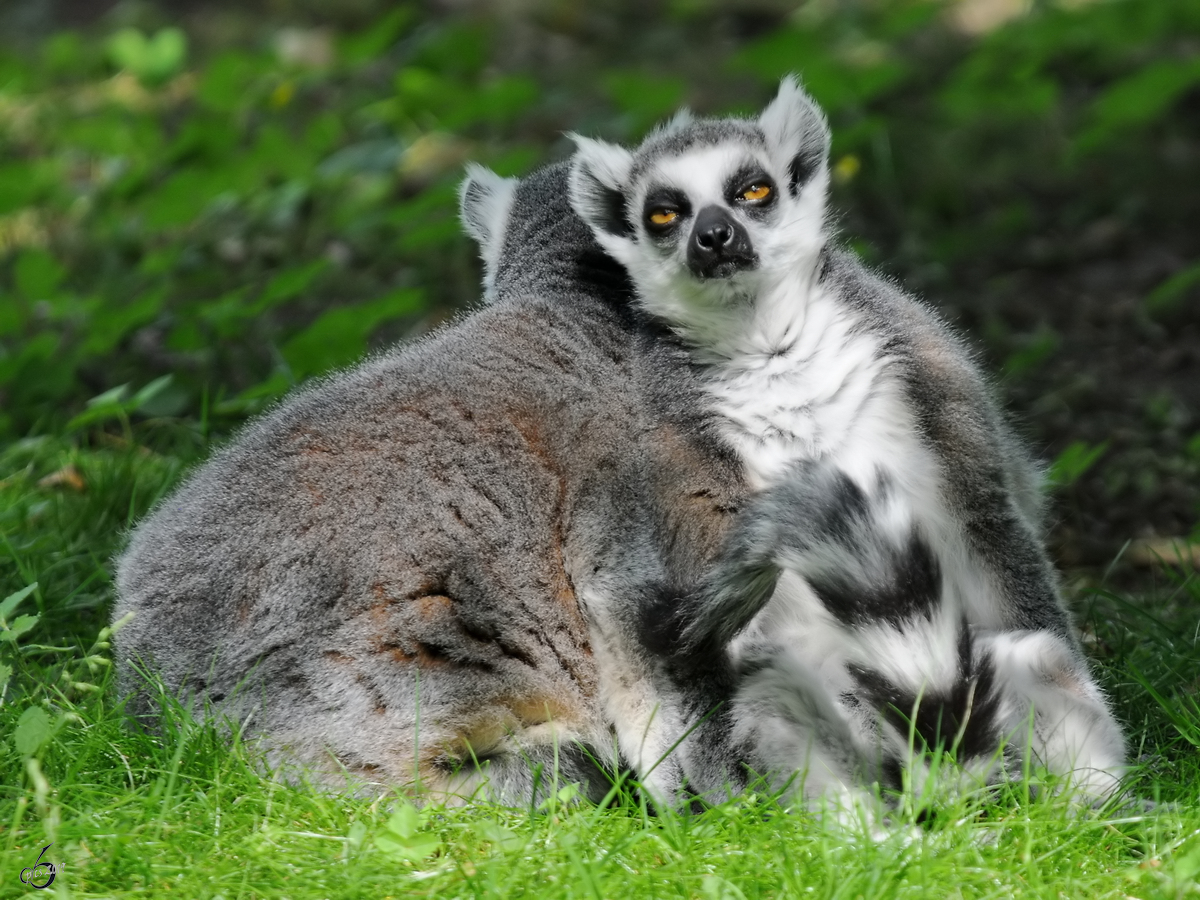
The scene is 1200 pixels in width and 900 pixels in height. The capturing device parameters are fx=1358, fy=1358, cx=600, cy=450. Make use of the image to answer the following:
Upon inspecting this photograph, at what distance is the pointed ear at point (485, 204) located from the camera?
377 cm

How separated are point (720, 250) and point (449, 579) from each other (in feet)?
3.17

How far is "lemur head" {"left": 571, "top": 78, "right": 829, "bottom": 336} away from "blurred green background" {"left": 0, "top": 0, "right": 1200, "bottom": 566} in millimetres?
1240

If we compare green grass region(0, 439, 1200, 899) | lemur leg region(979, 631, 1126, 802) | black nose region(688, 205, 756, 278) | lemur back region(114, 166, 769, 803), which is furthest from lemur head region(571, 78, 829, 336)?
green grass region(0, 439, 1200, 899)

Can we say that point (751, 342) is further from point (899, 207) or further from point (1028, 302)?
point (899, 207)

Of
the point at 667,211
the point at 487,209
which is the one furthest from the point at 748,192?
the point at 487,209

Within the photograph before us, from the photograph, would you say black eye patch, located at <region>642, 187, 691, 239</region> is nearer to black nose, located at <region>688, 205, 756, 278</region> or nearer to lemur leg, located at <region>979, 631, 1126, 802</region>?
black nose, located at <region>688, 205, 756, 278</region>

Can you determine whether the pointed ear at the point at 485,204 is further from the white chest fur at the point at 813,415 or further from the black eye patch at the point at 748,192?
the white chest fur at the point at 813,415

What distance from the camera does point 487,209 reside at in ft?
12.6

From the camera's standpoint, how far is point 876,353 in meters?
3.04

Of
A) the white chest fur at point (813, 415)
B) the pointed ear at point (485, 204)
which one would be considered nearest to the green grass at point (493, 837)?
the white chest fur at point (813, 415)

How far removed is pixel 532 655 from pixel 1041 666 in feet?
3.43

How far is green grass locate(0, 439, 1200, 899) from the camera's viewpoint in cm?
235

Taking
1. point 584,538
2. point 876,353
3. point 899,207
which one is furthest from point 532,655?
point 899,207

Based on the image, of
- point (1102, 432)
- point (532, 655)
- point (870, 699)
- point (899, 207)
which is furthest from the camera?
point (899, 207)
